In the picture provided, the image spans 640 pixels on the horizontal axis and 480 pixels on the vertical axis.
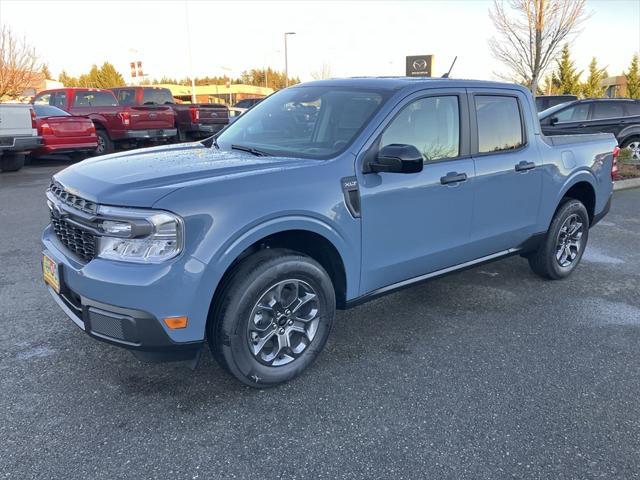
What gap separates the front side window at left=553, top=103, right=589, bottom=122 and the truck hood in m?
11.3

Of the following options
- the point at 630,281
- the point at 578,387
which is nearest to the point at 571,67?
the point at 630,281

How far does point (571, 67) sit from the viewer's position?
120 ft

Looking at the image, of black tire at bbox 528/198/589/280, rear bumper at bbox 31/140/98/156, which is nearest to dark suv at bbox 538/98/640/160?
black tire at bbox 528/198/589/280

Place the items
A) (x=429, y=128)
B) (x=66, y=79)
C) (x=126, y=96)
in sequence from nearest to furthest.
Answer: (x=429, y=128) → (x=126, y=96) → (x=66, y=79)

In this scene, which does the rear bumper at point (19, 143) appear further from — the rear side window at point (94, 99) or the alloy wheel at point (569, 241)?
the alloy wheel at point (569, 241)

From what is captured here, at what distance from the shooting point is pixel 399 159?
3104mm

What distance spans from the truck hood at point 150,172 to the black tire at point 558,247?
9.01 feet

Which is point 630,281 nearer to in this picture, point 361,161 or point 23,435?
point 361,161

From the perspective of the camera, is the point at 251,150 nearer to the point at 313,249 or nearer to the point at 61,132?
A: the point at 313,249

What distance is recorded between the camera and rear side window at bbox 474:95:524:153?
4055 mm

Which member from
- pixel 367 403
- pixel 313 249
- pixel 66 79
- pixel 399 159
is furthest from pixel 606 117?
pixel 66 79

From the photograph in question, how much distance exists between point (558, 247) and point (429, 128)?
2.16 metres

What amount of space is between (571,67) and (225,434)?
4024 centimetres

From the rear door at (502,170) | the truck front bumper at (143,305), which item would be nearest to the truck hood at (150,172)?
the truck front bumper at (143,305)
